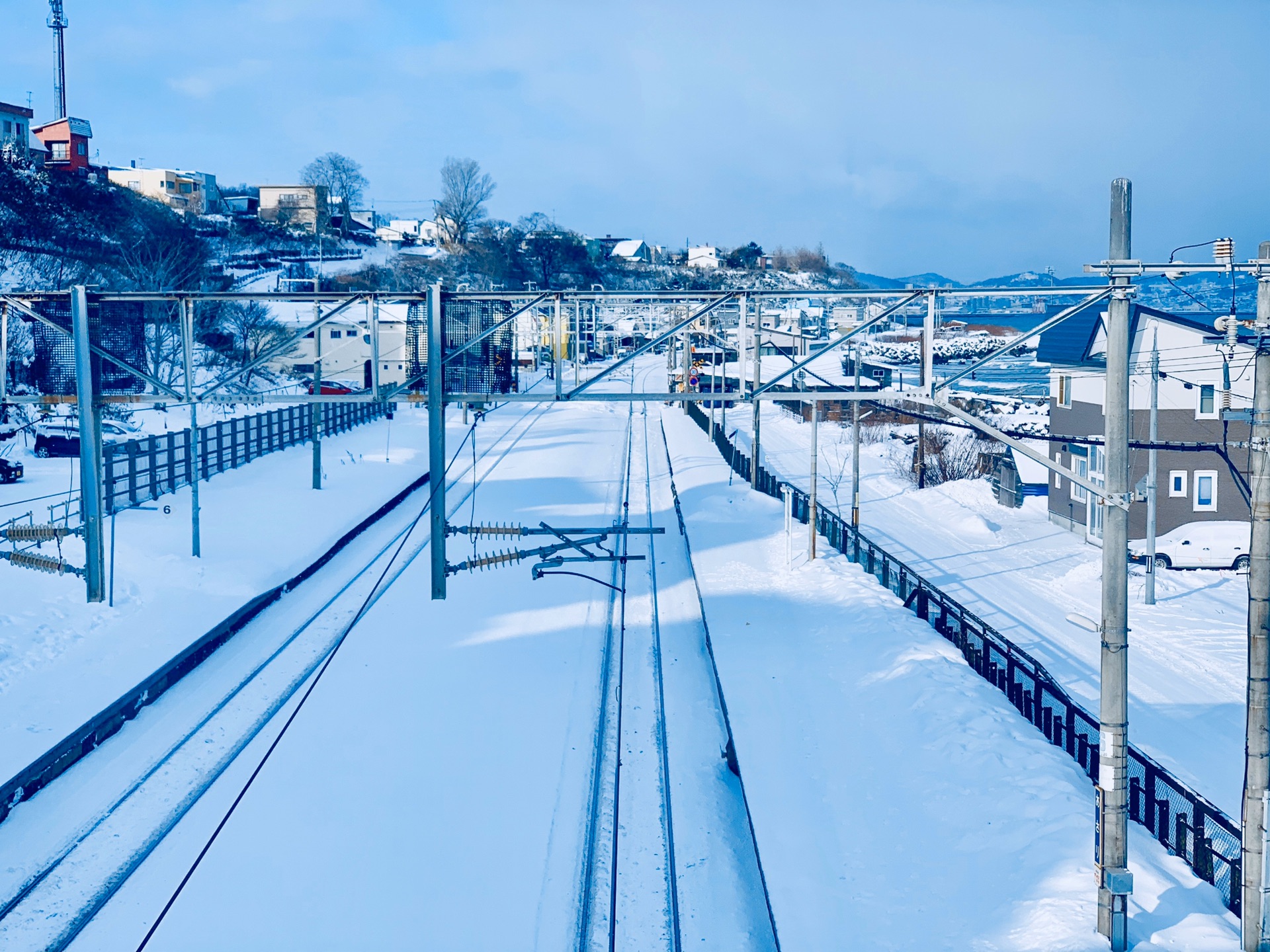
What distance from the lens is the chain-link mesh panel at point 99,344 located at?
38.8 ft

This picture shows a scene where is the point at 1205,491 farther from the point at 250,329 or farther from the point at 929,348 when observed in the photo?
the point at 250,329

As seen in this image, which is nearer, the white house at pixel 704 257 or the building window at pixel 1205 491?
the building window at pixel 1205 491

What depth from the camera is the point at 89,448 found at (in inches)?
495

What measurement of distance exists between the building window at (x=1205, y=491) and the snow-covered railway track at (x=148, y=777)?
17579mm

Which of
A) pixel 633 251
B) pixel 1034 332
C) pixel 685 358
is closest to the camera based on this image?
pixel 1034 332

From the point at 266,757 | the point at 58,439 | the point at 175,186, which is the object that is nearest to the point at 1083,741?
the point at 266,757

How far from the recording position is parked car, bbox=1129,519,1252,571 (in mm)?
21672

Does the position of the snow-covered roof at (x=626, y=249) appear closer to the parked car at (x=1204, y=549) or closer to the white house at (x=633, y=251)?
the white house at (x=633, y=251)

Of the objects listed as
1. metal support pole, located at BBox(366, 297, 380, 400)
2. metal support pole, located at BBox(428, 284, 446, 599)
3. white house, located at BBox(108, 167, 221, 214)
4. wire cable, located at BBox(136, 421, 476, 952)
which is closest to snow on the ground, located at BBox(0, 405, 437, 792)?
wire cable, located at BBox(136, 421, 476, 952)

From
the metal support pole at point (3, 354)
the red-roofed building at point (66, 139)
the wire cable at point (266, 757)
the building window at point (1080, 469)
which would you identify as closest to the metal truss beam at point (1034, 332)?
the wire cable at point (266, 757)

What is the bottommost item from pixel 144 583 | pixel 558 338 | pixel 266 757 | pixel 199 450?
pixel 266 757

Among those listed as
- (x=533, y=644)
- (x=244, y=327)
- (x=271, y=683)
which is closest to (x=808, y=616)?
(x=533, y=644)

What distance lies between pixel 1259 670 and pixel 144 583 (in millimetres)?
14085

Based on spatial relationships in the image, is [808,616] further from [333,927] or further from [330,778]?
[333,927]
